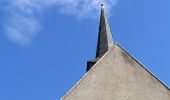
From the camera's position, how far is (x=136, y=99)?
1848 centimetres

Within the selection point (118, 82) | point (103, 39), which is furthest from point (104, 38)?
point (118, 82)

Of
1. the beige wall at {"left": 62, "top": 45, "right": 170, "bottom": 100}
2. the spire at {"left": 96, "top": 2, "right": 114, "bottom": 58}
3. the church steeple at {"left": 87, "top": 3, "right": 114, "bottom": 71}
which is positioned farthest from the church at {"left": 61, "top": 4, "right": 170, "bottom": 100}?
the spire at {"left": 96, "top": 2, "right": 114, "bottom": 58}

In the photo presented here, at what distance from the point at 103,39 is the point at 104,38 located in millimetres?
83

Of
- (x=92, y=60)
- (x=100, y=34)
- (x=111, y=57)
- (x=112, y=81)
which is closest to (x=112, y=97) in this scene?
(x=112, y=81)

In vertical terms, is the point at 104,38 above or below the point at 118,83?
above

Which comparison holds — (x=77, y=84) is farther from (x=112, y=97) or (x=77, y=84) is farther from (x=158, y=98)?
(x=158, y=98)

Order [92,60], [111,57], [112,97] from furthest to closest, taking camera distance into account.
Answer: [92,60] → [111,57] → [112,97]

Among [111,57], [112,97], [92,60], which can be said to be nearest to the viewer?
[112,97]

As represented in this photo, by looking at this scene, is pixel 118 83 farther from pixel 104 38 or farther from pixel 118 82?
pixel 104 38

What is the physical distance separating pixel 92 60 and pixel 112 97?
25.7 ft

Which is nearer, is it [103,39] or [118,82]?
[118,82]

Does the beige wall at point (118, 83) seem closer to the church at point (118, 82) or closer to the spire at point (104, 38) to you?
the church at point (118, 82)

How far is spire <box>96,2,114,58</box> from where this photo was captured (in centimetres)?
2628

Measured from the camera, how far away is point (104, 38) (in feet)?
88.7
